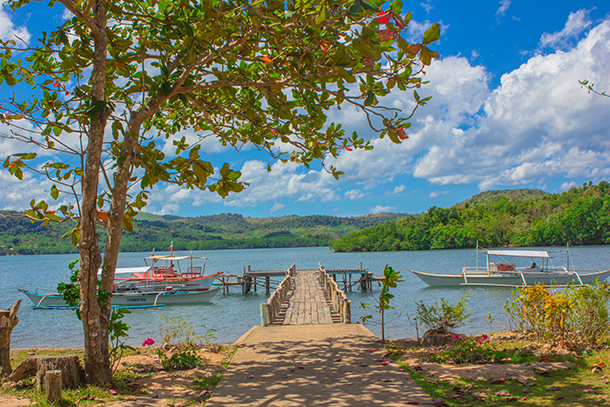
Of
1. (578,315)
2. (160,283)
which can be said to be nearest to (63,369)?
(578,315)

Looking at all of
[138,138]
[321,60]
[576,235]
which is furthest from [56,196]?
[576,235]

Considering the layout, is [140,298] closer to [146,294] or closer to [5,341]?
[146,294]

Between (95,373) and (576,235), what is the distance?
295 ft

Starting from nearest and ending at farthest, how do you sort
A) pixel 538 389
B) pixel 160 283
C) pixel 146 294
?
pixel 538 389, pixel 146 294, pixel 160 283

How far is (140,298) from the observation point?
81.3 feet

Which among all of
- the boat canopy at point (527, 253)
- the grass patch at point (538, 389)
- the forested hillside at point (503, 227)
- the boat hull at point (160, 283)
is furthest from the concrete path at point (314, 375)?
the forested hillside at point (503, 227)

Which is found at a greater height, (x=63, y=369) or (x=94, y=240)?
(x=94, y=240)

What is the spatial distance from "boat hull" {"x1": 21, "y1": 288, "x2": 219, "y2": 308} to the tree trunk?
2032 cm

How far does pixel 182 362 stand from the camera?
6.50m

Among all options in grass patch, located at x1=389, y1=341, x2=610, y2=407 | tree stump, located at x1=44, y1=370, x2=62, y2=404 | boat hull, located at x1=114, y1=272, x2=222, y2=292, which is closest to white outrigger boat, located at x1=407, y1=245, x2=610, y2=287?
boat hull, located at x1=114, y1=272, x2=222, y2=292

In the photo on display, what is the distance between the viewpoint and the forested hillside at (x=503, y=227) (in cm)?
7669

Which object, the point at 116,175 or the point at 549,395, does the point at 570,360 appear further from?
the point at 116,175

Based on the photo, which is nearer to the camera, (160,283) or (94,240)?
(94,240)

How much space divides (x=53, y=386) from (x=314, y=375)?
10.7 ft
